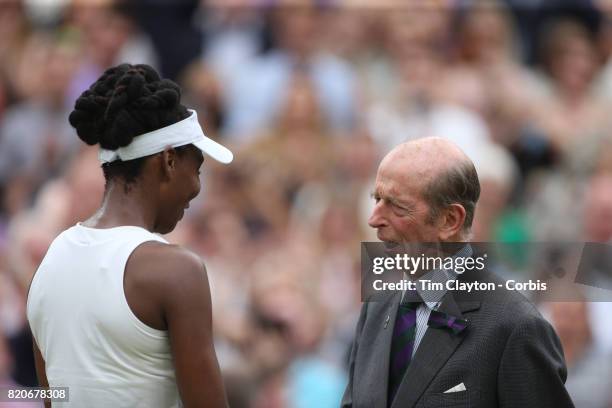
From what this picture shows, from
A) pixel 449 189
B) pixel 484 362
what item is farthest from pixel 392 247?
pixel 484 362

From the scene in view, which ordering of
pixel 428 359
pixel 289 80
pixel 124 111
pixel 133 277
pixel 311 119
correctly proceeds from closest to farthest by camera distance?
pixel 133 277 < pixel 124 111 < pixel 428 359 < pixel 311 119 < pixel 289 80

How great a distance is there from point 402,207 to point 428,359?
18.6 inches

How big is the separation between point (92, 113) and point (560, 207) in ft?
17.9

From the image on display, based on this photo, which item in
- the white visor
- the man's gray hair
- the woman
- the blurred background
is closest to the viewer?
the woman

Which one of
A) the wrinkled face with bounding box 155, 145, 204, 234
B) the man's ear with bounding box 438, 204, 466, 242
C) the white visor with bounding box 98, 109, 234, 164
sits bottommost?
the man's ear with bounding box 438, 204, 466, 242

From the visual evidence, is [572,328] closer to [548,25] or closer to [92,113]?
[92,113]

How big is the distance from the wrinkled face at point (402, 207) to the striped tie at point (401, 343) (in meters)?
0.25

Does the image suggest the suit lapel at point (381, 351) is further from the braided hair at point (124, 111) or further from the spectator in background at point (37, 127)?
the spectator in background at point (37, 127)

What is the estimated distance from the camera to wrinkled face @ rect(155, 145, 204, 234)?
3.20 meters

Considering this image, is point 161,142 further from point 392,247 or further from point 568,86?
point 568,86

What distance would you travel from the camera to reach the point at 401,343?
344 cm

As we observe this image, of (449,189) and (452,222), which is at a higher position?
(449,189)

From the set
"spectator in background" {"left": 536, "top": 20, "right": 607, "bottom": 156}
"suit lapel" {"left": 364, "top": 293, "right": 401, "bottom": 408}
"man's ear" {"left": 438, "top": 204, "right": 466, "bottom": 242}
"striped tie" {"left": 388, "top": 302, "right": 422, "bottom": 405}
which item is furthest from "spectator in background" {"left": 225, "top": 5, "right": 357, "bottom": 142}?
"man's ear" {"left": 438, "top": 204, "right": 466, "bottom": 242}

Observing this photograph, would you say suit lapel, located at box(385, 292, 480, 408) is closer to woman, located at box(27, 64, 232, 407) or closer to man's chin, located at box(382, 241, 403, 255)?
man's chin, located at box(382, 241, 403, 255)
